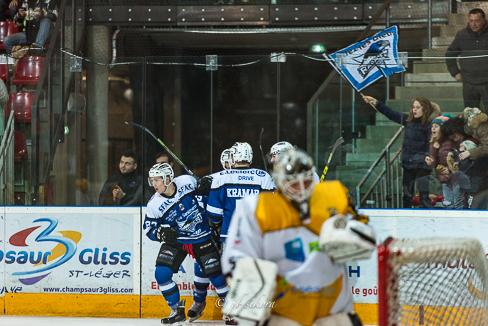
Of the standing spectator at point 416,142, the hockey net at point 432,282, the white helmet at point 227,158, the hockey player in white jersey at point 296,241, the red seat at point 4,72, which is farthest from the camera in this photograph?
the red seat at point 4,72

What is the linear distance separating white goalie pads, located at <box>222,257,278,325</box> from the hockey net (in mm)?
649

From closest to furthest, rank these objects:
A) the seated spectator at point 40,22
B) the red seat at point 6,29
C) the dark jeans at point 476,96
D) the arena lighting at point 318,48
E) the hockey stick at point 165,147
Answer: the dark jeans at point 476,96 → the hockey stick at point 165,147 → the seated spectator at point 40,22 → the red seat at point 6,29 → the arena lighting at point 318,48

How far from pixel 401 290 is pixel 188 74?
440cm

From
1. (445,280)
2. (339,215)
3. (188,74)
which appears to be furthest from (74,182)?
(339,215)

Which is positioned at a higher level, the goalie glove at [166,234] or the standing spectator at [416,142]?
the standing spectator at [416,142]

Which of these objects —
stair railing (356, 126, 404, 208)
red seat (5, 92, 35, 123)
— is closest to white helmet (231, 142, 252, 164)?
stair railing (356, 126, 404, 208)

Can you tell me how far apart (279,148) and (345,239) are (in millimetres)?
4226

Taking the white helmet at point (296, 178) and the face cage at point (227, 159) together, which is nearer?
the white helmet at point (296, 178)

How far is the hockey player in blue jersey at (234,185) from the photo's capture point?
886cm

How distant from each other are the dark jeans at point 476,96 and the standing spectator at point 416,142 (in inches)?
10.6

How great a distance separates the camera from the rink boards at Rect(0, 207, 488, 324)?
9.40 m

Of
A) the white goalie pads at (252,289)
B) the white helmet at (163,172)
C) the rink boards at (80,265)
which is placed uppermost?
the white helmet at (163,172)

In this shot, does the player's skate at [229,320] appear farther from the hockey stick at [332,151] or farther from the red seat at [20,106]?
the red seat at [20,106]

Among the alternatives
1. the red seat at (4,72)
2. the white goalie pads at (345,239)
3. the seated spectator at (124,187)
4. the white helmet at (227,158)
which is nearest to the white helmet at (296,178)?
the white goalie pads at (345,239)
